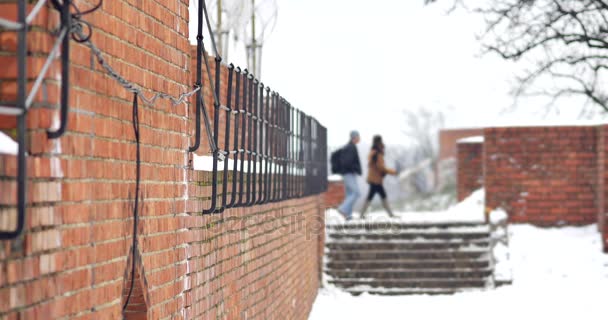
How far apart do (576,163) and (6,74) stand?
1457 cm

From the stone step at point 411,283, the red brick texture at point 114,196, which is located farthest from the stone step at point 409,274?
the red brick texture at point 114,196

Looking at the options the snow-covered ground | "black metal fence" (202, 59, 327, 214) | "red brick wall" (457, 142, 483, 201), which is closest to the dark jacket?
the snow-covered ground

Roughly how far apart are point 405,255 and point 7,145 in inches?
499

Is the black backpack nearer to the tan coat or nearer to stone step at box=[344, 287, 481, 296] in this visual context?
the tan coat

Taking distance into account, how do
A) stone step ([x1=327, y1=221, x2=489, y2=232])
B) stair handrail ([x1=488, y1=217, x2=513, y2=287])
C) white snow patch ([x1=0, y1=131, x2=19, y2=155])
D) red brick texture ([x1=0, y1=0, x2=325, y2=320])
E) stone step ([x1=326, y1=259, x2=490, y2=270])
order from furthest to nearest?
stone step ([x1=327, y1=221, x2=489, y2=232]), stair handrail ([x1=488, y1=217, x2=513, y2=287]), stone step ([x1=326, y1=259, x2=490, y2=270]), red brick texture ([x1=0, y1=0, x2=325, y2=320]), white snow patch ([x1=0, y1=131, x2=19, y2=155])

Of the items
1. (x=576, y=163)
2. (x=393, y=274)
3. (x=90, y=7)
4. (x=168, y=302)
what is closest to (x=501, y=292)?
(x=393, y=274)

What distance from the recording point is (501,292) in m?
13.2

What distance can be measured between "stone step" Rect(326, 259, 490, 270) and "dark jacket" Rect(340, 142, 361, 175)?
92.0 inches

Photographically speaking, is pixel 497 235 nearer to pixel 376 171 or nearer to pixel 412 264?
pixel 412 264

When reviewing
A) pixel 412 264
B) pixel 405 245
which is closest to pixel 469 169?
pixel 405 245

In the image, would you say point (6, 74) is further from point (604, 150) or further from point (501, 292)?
point (604, 150)

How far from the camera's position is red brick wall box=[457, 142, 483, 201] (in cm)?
2062

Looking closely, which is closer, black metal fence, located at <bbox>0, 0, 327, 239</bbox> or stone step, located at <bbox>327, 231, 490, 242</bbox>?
black metal fence, located at <bbox>0, 0, 327, 239</bbox>

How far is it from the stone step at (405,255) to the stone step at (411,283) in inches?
22.1
